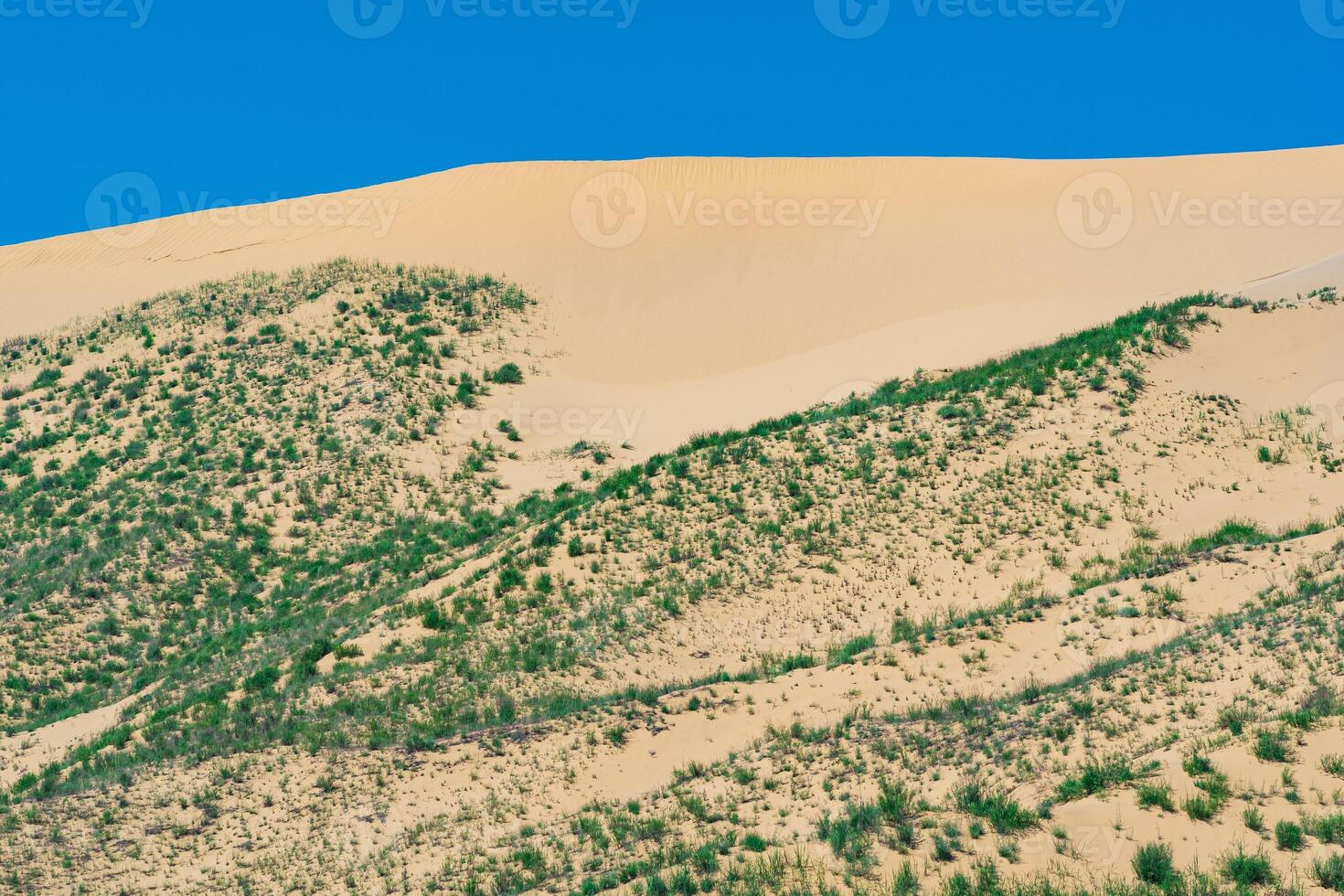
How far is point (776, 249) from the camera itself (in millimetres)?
40875

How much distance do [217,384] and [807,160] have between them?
26.1m

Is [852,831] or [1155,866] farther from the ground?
[852,831]

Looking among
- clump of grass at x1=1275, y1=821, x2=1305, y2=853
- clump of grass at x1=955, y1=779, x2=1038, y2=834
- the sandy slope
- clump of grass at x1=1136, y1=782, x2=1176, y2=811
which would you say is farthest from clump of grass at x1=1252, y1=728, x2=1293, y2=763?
the sandy slope

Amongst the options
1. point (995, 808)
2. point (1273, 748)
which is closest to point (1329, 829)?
point (1273, 748)

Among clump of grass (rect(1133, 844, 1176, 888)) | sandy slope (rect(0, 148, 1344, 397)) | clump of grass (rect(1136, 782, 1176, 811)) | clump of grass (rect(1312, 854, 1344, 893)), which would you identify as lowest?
clump of grass (rect(1312, 854, 1344, 893))

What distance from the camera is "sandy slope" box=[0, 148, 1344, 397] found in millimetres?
34406

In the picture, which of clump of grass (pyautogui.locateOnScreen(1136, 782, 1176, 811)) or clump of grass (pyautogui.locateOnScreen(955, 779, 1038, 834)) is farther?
clump of grass (pyautogui.locateOnScreen(955, 779, 1038, 834))

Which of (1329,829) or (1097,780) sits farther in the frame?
(1097,780)

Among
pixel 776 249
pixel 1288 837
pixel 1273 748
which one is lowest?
pixel 1288 837

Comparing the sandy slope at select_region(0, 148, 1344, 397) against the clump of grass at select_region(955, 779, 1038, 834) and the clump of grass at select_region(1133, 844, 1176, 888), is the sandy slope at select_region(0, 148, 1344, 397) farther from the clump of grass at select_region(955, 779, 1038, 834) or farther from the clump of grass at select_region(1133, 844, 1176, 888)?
the clump of grass at select_region(1133, 844, 1176, 888)

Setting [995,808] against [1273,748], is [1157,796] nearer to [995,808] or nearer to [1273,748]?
[1273,748]

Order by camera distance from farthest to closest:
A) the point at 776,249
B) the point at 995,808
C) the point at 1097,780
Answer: the point at 776,249, the point at 1097,780, the point at 995,808

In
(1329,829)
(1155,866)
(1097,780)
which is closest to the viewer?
(1329,829)

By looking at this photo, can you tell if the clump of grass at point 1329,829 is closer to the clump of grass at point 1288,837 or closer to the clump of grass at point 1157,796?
the clump of grass at point 1288,837
